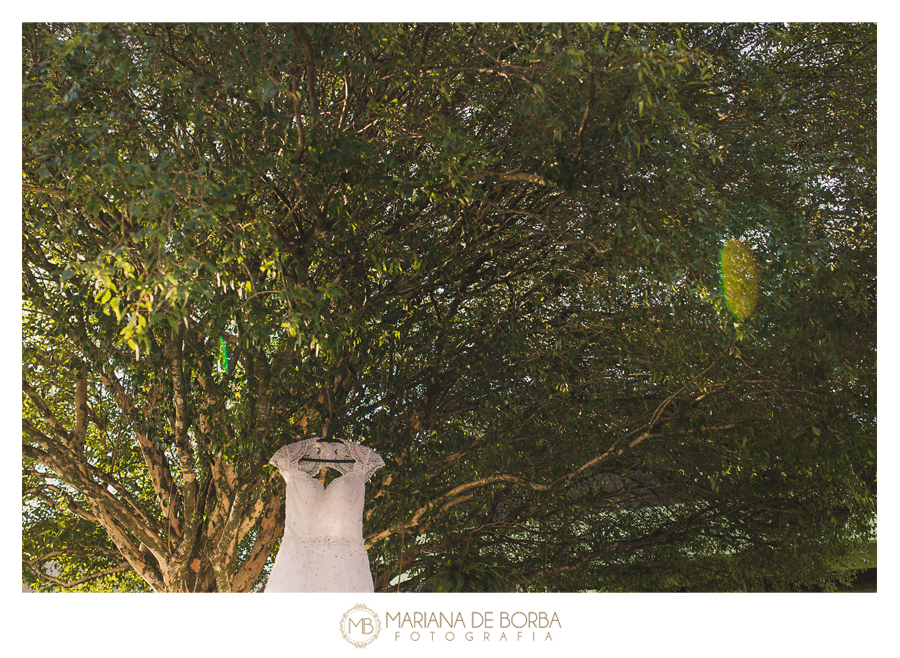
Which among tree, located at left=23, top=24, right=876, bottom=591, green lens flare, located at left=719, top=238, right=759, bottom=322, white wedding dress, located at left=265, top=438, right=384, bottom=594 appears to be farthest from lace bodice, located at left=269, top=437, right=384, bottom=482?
green lens flare, located at left=719, top=238, right=759, bottom=322

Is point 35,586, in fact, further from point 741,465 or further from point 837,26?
point 837,26

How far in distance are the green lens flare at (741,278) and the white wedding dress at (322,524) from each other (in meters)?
2.14

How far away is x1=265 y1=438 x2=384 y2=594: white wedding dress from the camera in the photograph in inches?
134

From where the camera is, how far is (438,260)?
3.75 m

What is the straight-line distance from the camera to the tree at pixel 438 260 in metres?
2.73

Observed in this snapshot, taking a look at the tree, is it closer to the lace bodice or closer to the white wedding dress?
the lace bodice

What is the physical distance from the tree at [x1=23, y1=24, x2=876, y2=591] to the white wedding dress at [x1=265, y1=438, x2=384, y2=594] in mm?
414

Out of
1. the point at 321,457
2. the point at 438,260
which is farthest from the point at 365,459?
the point at 438,260

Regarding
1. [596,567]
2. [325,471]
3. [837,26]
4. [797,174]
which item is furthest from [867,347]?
[596,567]
